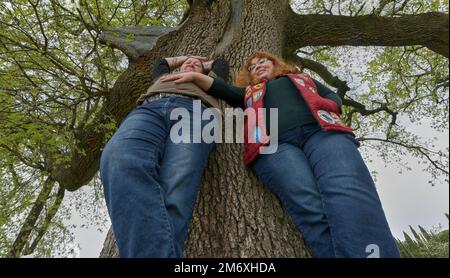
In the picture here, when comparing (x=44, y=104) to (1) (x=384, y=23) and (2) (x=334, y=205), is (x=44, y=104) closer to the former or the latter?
(2) (x=334, y=205)

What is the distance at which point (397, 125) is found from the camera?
782cm

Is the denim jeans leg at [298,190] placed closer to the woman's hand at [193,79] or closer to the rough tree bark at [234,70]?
the rough tree bark at [234,70]

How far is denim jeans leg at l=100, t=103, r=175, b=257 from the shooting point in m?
1.44

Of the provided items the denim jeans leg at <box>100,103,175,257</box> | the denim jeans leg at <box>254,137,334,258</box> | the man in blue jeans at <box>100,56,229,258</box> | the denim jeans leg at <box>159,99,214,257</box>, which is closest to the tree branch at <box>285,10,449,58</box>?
the man in blue jeans at <box>100,56,229,258</box>

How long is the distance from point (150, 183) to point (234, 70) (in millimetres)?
1921

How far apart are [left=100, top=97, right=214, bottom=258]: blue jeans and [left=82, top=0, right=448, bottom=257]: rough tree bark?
0.85ft

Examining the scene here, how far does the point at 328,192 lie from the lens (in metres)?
1.74

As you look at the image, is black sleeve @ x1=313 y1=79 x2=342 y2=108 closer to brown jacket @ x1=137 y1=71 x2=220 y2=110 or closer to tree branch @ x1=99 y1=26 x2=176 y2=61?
brown jacket @ x1=137 y1=71 x2=220 y2=110

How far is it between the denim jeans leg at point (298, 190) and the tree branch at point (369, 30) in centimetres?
335

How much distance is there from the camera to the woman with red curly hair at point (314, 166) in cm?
160

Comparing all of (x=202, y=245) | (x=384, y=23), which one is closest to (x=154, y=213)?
(x=202, y=245)

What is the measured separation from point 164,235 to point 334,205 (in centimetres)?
85

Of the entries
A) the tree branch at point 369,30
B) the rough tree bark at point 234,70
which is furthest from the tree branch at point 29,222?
the tree branch at point 369,30

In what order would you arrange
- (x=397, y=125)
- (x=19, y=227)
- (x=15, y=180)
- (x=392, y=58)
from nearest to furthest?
(x=15, y=180), (x=19, y=227), (x=392, y=58), (x=397, y=125)
